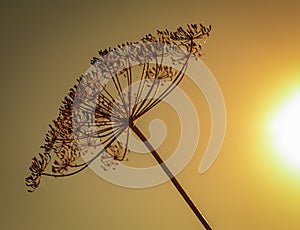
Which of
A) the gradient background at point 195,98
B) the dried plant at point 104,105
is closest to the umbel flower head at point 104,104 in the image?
the dried plant at point 104,105

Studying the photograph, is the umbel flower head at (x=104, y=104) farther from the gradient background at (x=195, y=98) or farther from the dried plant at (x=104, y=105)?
the gradient background at (x=195, y=98)

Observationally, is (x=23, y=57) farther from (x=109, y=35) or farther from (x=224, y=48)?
(x=224, y=48)

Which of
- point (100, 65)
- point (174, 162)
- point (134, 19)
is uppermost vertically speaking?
point (134, 19)

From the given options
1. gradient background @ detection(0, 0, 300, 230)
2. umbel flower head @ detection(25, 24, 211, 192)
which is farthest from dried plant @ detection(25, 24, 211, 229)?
gradient background @ detection(0, 0, 300, 230)

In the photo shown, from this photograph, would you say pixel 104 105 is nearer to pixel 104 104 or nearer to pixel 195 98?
pixel 104 104

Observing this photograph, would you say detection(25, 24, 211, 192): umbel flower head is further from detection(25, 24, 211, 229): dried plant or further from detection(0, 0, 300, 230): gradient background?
detection(0, 0, 300, 230): gradient background

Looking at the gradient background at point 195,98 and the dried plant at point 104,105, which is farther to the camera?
the gradient background at point 195,98

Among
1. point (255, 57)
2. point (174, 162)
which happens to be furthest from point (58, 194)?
point (255, 57)

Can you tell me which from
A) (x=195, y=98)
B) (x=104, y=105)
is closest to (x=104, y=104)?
(x=104, y=105)
